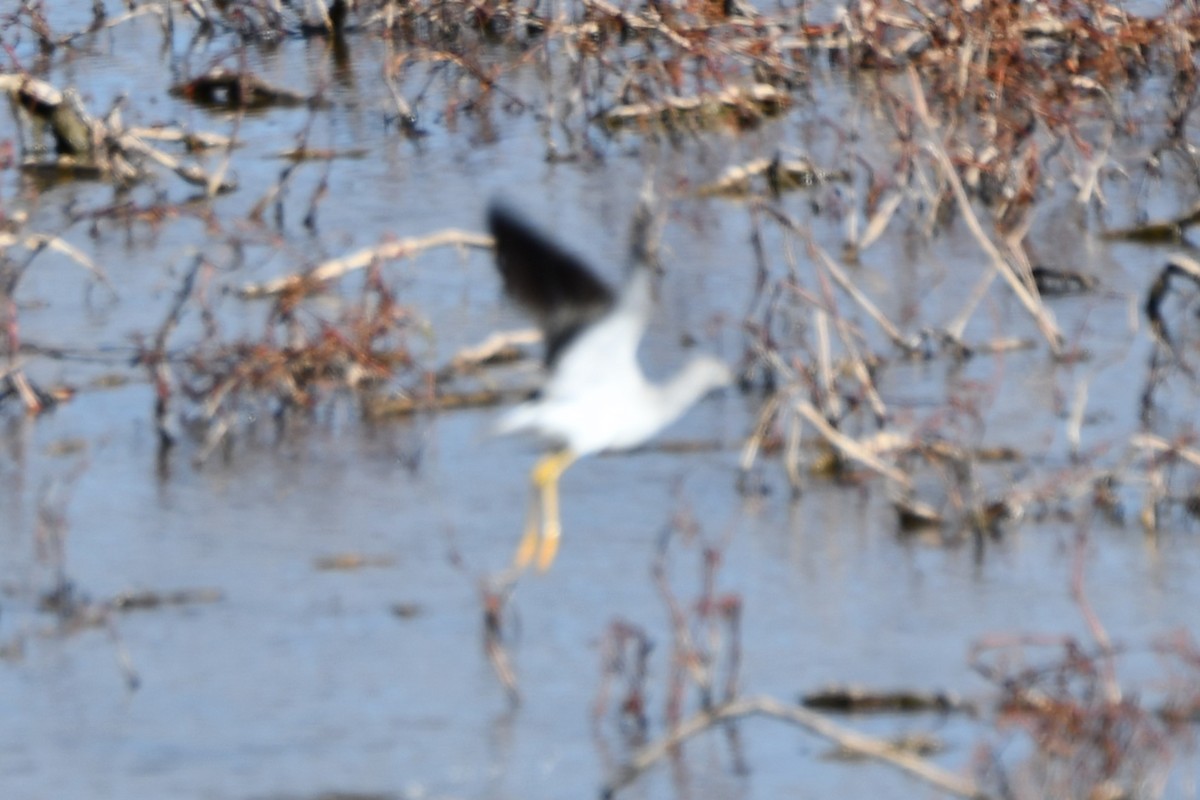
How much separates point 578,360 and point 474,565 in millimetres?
830

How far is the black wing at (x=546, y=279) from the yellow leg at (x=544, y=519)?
51 cm

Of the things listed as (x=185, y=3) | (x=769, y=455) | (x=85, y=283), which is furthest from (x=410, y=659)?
(x=185, y=3)

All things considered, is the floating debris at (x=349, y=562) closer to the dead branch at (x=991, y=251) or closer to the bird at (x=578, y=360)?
the bird at (x=578, y=360)

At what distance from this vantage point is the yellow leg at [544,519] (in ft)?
24.6

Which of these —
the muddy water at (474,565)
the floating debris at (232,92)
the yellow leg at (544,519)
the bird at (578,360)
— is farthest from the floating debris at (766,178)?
the bird at (578,360)

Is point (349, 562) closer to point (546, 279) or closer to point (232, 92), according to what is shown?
point (546, 279)

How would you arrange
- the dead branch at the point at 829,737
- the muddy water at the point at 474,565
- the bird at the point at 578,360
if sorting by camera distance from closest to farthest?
the dead branch at the point at 829,737 → the muddy water at the point at 474,565 → the bird at the point at 578,360

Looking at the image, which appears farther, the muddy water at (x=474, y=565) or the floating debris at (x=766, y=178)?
the floating debris at (x=766, y=178)

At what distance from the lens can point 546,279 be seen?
7.03m

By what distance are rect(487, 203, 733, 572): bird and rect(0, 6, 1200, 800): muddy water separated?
0.68 feet

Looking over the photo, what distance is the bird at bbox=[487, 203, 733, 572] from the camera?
6941mm

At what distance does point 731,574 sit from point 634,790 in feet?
5.26

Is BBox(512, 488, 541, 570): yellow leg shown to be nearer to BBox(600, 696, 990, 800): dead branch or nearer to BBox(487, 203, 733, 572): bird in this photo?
BBox(487, 203, 733, 572): bird

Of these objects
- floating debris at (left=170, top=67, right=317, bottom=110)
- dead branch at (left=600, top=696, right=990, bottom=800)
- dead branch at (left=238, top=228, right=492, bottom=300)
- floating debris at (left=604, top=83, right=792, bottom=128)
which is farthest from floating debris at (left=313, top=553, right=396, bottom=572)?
floating debris at (left=170, top=67, right=317, bottom=110)
